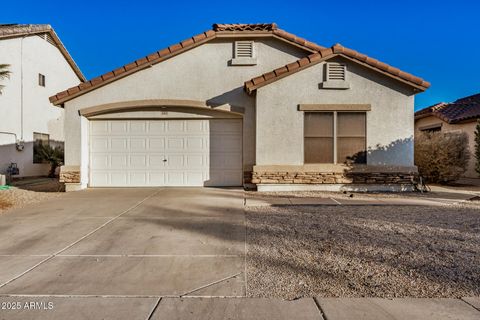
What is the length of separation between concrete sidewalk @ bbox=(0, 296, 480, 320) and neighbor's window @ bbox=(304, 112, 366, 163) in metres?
7.77

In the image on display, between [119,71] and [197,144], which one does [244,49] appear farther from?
[119,71]

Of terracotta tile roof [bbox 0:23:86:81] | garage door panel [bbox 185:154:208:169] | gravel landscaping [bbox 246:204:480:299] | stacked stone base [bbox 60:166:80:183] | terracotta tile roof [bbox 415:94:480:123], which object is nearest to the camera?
gravel landscaping [bbox 246:204:480:299]

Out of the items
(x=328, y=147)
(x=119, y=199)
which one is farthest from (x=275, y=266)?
(x=328, y=147)

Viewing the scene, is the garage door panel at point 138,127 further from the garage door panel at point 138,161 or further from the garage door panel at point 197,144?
the garage door panel at point 197,144

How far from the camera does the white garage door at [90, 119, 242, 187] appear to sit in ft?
39.4

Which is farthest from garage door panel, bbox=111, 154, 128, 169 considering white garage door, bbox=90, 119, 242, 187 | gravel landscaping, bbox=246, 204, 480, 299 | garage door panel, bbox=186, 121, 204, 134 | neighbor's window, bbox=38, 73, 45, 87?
neighbor's window, bbox=38, 73, 45, 87

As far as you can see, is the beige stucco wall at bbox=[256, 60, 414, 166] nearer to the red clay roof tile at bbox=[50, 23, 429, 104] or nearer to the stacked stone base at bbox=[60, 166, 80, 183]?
the red clay roof tile at bbox=[50, 23, 429, 104]

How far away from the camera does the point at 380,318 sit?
3.01 meters

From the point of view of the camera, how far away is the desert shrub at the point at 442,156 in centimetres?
1296

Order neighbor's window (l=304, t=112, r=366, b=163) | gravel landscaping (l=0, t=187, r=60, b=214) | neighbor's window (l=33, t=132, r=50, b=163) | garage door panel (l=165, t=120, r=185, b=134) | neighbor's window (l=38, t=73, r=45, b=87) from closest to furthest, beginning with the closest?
gravel landscaping (l=0, t=187, r=60, b=214) → neighbor's window (l=304, t=112, r=366, b=163) → garage door panel (l=165, t=120, r=185, b=134) → neighbor's window (l=33, t=132, r=50, b=163) → neighbor's window (l=38, t=73, r=45, b=87)

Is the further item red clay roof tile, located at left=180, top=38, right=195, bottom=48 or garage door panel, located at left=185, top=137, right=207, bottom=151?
garage door panel, located at left=185, top=137, right=207, bottom=151

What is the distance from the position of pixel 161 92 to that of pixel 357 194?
7.85 m

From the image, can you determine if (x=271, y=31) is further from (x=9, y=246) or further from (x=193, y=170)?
(x=9, y=246)

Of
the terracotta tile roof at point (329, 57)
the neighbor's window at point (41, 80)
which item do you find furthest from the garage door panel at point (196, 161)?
the neighbor's window at point (41, 80)
